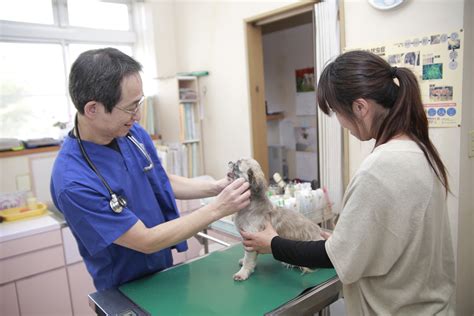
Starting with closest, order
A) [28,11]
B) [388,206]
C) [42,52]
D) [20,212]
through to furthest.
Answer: [388,206] < [20,212] < [28,11] < [42,52]

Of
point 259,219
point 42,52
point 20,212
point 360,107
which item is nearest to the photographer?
point 360,107

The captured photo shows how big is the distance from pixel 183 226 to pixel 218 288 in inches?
10.8

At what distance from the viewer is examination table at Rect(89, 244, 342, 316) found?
3.96ft

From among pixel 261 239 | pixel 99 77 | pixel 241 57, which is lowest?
pixel 261 239

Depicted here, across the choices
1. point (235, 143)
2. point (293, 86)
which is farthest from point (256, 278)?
point (293, 86)

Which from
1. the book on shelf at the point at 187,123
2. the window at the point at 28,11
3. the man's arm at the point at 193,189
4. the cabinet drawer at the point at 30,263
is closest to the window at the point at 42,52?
the window at the point at 28,11

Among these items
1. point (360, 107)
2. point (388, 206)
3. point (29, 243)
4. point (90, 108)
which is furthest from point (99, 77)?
point (29, 243)

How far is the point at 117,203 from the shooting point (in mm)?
1225

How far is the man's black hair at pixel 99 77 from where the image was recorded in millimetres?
1183

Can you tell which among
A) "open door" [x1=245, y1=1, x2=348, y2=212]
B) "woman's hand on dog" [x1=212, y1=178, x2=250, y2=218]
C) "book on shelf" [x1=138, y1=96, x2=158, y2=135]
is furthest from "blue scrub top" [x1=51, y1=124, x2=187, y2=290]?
"book on shelf" [x1=138, y1=96, x2=158, y2=135]

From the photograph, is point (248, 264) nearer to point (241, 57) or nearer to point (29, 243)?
point (29, 243)

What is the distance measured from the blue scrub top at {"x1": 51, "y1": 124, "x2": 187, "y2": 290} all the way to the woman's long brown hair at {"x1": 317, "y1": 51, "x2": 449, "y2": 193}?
81cm

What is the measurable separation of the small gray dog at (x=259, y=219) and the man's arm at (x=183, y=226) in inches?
2.1

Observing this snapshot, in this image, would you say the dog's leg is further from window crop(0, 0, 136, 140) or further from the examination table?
window crop(0, 0, 136, 140)
